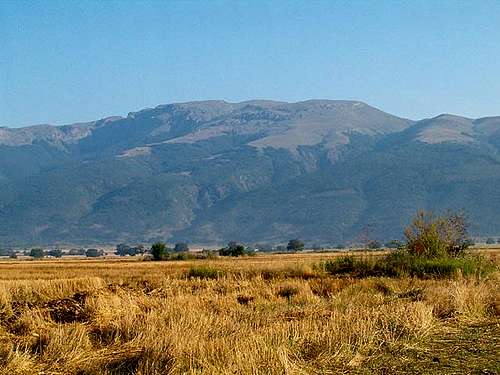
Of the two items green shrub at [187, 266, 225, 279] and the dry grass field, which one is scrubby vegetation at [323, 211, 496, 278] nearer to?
green shrub at [187, 266, 225, 279]

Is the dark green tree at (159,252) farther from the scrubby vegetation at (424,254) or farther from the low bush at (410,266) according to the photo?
the scrubby vegetation at (424,254)

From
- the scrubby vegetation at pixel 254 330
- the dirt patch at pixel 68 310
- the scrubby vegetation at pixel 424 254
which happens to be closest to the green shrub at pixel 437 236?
the scrubby vegetation at pixel 424 254

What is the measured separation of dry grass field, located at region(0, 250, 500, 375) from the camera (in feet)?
34.1

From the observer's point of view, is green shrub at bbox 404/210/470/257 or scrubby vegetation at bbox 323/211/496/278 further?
green shrub at bbox 404/210/470/257

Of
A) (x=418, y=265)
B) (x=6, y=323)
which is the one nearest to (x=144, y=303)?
(x=6, y=323)

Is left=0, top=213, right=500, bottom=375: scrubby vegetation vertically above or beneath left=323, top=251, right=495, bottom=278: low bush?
above

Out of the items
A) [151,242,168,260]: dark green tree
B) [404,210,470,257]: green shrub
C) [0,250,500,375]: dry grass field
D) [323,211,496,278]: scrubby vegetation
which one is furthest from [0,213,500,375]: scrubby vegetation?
[151,242,168,260]: dark green tree

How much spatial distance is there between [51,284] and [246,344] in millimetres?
13590

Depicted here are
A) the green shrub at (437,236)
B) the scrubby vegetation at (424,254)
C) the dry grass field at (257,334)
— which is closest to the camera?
the dry grass field at (257,334)

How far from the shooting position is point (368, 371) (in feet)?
34.7

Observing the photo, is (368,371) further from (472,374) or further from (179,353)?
(179,353)

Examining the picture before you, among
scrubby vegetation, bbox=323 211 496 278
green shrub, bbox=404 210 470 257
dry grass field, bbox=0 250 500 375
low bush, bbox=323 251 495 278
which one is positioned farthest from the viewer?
green shrub, bbox=404 210 470 257

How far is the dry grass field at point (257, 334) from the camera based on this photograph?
34.1ft

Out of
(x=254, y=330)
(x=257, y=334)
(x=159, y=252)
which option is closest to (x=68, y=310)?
(x=254, y=330)
